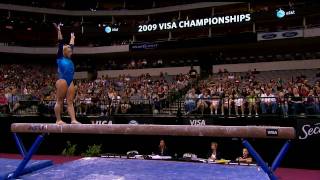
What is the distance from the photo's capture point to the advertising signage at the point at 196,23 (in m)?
26.0

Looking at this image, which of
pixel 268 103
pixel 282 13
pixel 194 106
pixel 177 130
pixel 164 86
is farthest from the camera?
pixel 282 13

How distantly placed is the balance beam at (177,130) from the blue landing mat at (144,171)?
59 centimetres

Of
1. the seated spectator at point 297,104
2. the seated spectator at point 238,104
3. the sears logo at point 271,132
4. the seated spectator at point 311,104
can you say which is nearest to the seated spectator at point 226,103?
the seated spectator at point 238,104

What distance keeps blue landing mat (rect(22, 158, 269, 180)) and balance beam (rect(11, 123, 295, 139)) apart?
59cm

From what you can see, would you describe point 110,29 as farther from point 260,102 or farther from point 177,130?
point 177,130

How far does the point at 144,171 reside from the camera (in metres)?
5.62

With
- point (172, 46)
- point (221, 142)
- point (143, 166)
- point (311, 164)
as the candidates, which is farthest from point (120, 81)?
point (143, 166)

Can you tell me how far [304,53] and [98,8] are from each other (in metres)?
19.4

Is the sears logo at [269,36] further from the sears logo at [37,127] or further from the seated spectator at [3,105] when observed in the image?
the sears logo at [37,127]

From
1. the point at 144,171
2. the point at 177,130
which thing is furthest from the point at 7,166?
the point at 177,130

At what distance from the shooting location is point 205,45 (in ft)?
87.7

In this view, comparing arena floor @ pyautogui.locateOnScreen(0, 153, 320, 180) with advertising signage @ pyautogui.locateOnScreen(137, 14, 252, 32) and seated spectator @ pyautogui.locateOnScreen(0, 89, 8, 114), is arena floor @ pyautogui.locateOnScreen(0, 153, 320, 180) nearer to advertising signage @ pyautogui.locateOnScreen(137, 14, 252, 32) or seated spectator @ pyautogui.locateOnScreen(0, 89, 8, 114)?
seated spectator @ pyautogui.locateOnScreen(0, 89, 8, 114)

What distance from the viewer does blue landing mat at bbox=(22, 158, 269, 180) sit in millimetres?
5199

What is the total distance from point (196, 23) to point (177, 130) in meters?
23.1
